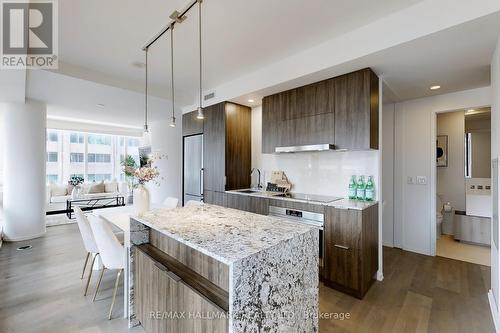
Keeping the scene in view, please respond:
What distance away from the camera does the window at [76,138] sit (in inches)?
295

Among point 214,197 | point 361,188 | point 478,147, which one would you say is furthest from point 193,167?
point 478,147

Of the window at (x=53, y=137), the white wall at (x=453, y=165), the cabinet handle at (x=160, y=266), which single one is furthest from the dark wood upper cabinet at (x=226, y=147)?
the window at (x=53, y=137)

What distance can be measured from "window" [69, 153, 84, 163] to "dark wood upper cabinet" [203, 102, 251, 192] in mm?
5963

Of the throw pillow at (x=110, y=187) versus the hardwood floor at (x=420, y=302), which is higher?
the throw pillow at (x=110, y=187)

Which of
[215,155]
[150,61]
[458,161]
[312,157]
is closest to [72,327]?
[215,155]

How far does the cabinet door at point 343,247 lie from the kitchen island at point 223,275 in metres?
1.03

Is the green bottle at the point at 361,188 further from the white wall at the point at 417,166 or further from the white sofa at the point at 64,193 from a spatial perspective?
the white sofa at the point at 64,193

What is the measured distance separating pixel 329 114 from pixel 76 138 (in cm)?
824

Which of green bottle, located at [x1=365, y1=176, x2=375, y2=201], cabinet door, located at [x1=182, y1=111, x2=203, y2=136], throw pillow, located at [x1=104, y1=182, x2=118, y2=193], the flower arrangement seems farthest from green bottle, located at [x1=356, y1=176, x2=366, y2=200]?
the flower arrangement

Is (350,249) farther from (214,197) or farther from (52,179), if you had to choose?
(52,179)

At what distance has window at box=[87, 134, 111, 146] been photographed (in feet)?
25.9

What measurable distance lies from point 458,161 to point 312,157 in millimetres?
3276

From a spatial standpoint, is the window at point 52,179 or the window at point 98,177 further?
the window at point 98,177

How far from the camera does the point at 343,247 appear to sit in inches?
96.8
